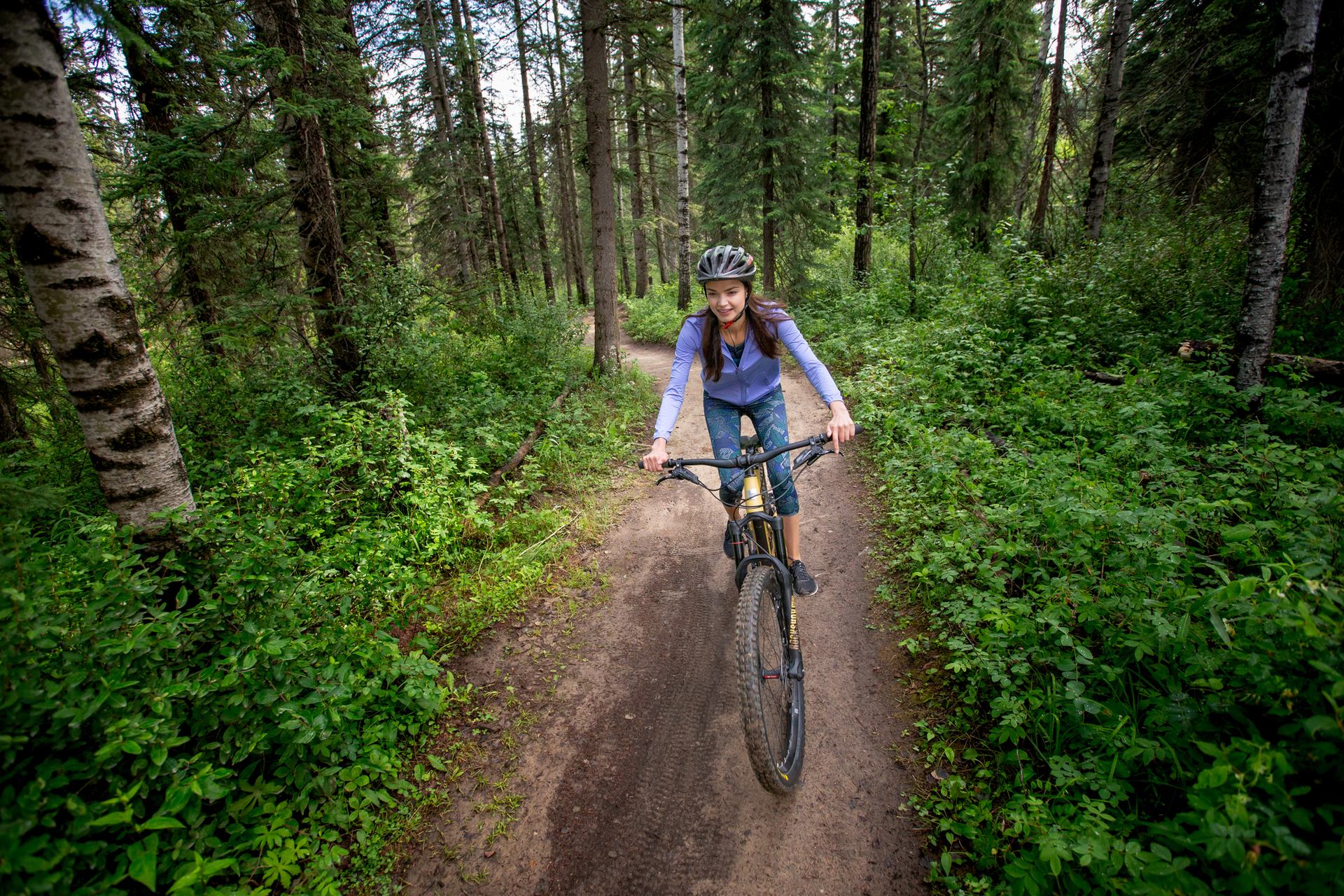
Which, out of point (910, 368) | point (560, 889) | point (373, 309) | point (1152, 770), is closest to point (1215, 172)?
point (910, 368)

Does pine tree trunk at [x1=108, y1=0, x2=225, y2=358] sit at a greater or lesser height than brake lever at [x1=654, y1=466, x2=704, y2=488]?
greater

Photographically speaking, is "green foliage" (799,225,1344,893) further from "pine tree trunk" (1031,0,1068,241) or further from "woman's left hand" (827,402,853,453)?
"pine tree trunk" (1031,0,1068,241)

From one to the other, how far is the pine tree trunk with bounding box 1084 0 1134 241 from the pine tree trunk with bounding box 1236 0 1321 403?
22.2 feet

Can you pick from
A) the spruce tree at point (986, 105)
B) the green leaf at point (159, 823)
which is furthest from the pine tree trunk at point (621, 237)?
the green leaf at point (159, 823)

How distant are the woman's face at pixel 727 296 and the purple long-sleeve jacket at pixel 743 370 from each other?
11.2 inches

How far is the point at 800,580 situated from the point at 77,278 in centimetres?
521

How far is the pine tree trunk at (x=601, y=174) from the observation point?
977 cm

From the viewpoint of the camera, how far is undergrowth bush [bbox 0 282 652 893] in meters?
2.08

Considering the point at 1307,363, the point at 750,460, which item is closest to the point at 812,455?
the point at 750,460

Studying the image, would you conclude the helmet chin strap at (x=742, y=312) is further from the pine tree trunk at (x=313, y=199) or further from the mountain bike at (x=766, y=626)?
the pine tree trunk at (x=313, y=199)

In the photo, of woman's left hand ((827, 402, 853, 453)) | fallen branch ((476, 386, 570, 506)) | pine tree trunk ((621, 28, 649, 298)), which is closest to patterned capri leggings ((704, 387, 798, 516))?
woman's left hand ((827, 402, 853, 453))

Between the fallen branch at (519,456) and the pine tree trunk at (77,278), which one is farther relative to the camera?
the fallen branch at (519,456)

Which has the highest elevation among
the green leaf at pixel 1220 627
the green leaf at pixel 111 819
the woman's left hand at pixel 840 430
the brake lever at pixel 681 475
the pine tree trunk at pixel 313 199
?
the pine tree trunk at pixel 313 199

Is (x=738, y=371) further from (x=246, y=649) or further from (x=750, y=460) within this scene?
(x=246, y=649)
